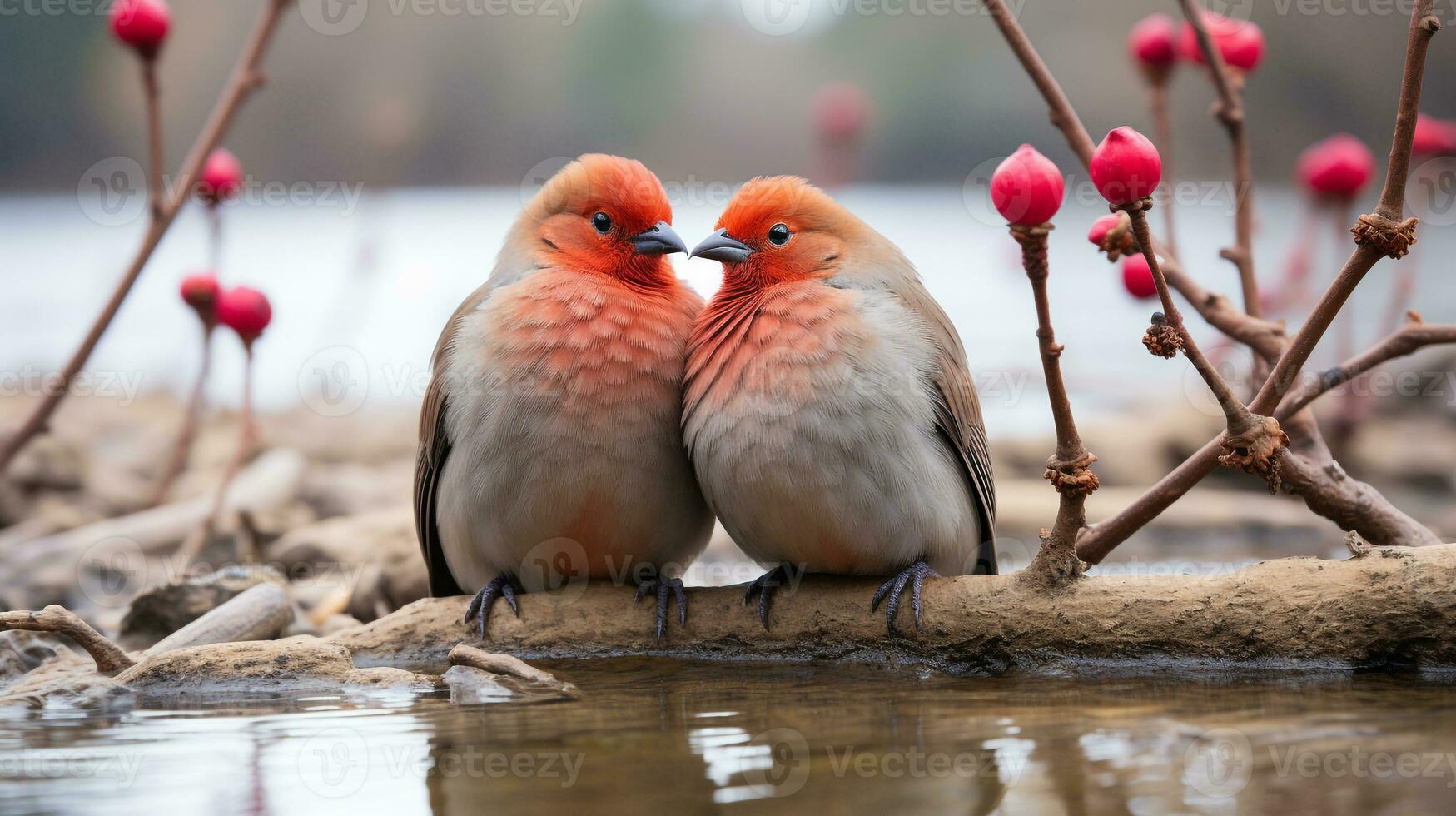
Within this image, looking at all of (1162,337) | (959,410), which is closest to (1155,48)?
(959,410)

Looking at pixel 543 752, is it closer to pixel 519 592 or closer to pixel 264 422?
pixel 519 592

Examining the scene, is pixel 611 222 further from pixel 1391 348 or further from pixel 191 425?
pixel 1391 348

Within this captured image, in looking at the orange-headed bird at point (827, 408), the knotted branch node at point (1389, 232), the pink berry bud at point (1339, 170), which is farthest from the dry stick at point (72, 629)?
the pink berry bud at point (1339, 170)

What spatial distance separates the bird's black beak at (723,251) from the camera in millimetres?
3957

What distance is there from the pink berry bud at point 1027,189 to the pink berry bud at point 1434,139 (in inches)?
124

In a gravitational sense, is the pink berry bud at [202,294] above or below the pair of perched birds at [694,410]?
above

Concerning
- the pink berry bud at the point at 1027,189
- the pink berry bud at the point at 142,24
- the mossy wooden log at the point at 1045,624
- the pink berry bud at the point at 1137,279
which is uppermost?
the pink berry bud at the point at 142,24

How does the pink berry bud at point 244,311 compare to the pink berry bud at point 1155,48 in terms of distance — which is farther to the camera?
the pink berry bud at point 244,311

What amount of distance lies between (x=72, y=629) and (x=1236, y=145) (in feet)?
11.3

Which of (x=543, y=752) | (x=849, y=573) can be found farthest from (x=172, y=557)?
(x=543, y=752)

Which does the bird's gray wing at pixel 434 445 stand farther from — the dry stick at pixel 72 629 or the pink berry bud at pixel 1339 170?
the pink berry bud at pixel 1339 170

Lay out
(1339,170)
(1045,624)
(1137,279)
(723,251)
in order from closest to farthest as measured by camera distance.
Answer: (1045,624)
(1137,279)
(723,251)
(1339,170)

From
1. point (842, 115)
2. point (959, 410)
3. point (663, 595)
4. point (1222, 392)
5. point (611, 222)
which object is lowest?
point (663, 595)

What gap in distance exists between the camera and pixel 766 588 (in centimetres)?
373
